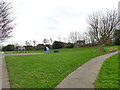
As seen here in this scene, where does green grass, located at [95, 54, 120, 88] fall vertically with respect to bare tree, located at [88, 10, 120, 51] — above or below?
below

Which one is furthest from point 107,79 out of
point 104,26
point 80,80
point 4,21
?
point 104,26

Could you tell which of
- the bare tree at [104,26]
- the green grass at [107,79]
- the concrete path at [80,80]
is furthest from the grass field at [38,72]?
the bare tree at [104,26]

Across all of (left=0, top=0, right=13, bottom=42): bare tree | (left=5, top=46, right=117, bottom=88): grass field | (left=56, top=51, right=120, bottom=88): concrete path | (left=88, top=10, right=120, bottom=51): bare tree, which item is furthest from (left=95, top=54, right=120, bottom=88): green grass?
(left=88, top=10, right=120, bottom=51): bare tree

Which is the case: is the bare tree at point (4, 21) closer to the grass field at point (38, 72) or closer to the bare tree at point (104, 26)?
the grass field at point (38, 72)

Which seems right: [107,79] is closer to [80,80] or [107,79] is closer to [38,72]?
[80,80]

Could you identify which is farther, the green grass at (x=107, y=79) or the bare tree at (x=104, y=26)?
the bare tree at (x=104, y=26)

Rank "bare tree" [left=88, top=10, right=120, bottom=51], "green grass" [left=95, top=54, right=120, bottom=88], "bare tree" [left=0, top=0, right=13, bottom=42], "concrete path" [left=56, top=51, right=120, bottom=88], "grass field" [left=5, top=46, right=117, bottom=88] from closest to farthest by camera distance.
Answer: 1. "green grass" [left=95, top=54, right=120, bottom=88]
2. "concrete path" [left=56, top=51, right=120, bottom=88]
3. "grass field" [left=5, top=46, right=117, bottom=88]
4. "bare tree" [left=0, top=0, right=13, bottom=42]
5. "bare tree" [left=88, top=10, right=120, bottom=51]

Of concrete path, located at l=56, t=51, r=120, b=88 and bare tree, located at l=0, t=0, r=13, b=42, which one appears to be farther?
bare tree, located at l=0, t=0, r=13, b=42

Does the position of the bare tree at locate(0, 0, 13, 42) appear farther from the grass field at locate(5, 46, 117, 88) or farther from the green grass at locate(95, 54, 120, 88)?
the green grass at locate(95, 54, 120, 88)

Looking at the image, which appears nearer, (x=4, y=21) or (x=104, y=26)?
(x=4, y=21)

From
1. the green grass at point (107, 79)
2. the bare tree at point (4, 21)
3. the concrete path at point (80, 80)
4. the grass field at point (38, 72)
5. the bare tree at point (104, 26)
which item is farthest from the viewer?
the bare tree at point (104, 26)

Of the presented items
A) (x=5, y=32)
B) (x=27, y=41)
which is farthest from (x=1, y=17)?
(x=27, y=41)

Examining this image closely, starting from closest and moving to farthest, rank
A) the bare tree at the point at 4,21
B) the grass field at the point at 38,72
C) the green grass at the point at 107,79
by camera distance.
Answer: the green grass at the point at 107,79 → the grass field at the point at 38,72 → the bare tree at the point at 4,21

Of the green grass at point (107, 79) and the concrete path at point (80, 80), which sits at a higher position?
the green grass at point (107, 79)
